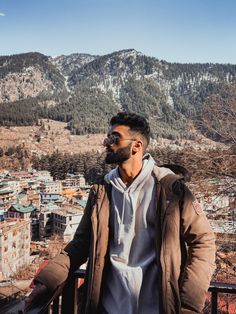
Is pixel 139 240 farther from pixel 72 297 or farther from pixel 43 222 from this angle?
pixel 43 222

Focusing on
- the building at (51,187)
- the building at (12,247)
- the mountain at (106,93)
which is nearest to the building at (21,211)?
the building at (12,247)

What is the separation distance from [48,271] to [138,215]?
1.52 feet

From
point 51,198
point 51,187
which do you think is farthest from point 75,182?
point 51,198

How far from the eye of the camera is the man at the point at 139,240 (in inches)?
54.4

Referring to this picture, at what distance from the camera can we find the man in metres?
1.38

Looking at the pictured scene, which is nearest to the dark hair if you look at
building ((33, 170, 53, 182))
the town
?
the town

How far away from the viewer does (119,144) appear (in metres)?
1.58

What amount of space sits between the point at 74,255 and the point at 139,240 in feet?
1.20

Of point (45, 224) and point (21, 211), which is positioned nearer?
point (45, 224)

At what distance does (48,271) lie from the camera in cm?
156

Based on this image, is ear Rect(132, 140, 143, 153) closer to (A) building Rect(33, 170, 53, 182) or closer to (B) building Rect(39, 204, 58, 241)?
(B) building Rect(39, 204, 58, 241)

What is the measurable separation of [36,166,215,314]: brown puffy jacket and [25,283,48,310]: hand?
2 cm

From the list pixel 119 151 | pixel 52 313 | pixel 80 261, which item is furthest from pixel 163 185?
pixel 52 313

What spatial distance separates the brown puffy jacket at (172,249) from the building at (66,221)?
26.3 metres
